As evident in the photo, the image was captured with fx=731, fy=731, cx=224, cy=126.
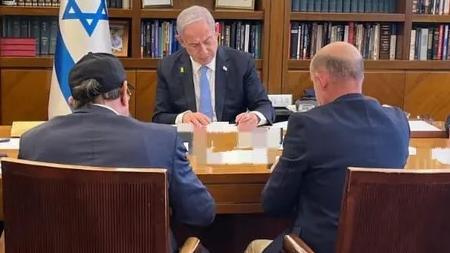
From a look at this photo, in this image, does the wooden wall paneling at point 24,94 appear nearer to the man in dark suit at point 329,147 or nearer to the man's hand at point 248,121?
the man's hand at point 248,121

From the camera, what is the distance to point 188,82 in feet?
11.8

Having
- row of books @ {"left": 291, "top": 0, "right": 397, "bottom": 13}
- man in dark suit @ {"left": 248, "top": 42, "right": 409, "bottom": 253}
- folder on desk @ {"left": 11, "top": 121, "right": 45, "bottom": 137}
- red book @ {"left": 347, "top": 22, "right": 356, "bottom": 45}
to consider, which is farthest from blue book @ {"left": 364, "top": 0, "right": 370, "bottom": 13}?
man in dark suit @ {"left": 248, "top": 42, "right": 409, "bottom": 253}

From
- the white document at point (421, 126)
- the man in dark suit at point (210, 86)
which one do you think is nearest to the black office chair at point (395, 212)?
the white document at point (421, 126)

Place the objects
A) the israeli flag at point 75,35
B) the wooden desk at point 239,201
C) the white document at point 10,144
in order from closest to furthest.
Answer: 1. the wooden desk at point 239,201
2. the white document at point 10,144
3. the israeli flag at point 75,35

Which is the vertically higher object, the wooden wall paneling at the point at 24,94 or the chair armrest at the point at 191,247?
the wooden wall paneling at the point at 24,94

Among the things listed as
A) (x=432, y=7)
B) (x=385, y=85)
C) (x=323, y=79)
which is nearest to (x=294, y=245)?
(x=323, y=79)

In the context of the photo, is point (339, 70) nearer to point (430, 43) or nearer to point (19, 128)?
point (19, 128)

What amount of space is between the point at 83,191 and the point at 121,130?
23 cm

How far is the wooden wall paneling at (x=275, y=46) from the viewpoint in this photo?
4555mm

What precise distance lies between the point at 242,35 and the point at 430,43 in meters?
1.24

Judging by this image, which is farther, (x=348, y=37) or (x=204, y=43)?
(x=348, y=37)

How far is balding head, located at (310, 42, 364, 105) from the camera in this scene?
217cm

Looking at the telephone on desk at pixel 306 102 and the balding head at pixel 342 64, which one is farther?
the telephone on desk at pixel 306 102

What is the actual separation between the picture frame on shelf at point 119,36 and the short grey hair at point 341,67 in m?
2.58
